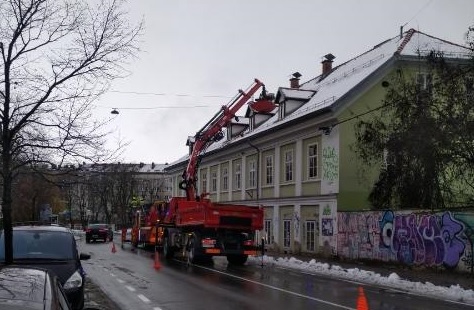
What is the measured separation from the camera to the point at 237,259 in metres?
25.5

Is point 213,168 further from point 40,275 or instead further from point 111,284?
point 40,275

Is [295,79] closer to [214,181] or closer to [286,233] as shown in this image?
[214,181]

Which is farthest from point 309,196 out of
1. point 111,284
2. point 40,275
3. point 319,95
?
point 40,275

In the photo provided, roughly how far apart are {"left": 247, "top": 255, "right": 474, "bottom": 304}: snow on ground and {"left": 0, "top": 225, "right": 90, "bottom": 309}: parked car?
30.0 ft

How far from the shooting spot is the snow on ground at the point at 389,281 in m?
15.3

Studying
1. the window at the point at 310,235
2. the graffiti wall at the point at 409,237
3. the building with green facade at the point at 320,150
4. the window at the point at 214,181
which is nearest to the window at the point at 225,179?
the window at the point at 214,181

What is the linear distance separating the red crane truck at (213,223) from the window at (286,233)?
8.33m

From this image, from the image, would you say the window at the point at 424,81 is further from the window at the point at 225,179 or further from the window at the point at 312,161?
the window at the point at 225,179

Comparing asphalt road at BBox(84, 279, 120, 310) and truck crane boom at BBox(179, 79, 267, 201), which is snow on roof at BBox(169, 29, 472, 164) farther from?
asphalt road at BBox(84, 279, 120, 310)

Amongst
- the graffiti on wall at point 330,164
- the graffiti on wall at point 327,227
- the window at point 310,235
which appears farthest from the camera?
the window at point 310,235

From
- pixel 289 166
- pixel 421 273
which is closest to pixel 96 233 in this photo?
pixel 289 166

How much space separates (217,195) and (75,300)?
40.3m

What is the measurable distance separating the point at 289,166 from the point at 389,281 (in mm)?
17391

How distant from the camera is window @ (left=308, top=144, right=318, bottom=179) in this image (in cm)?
3219
